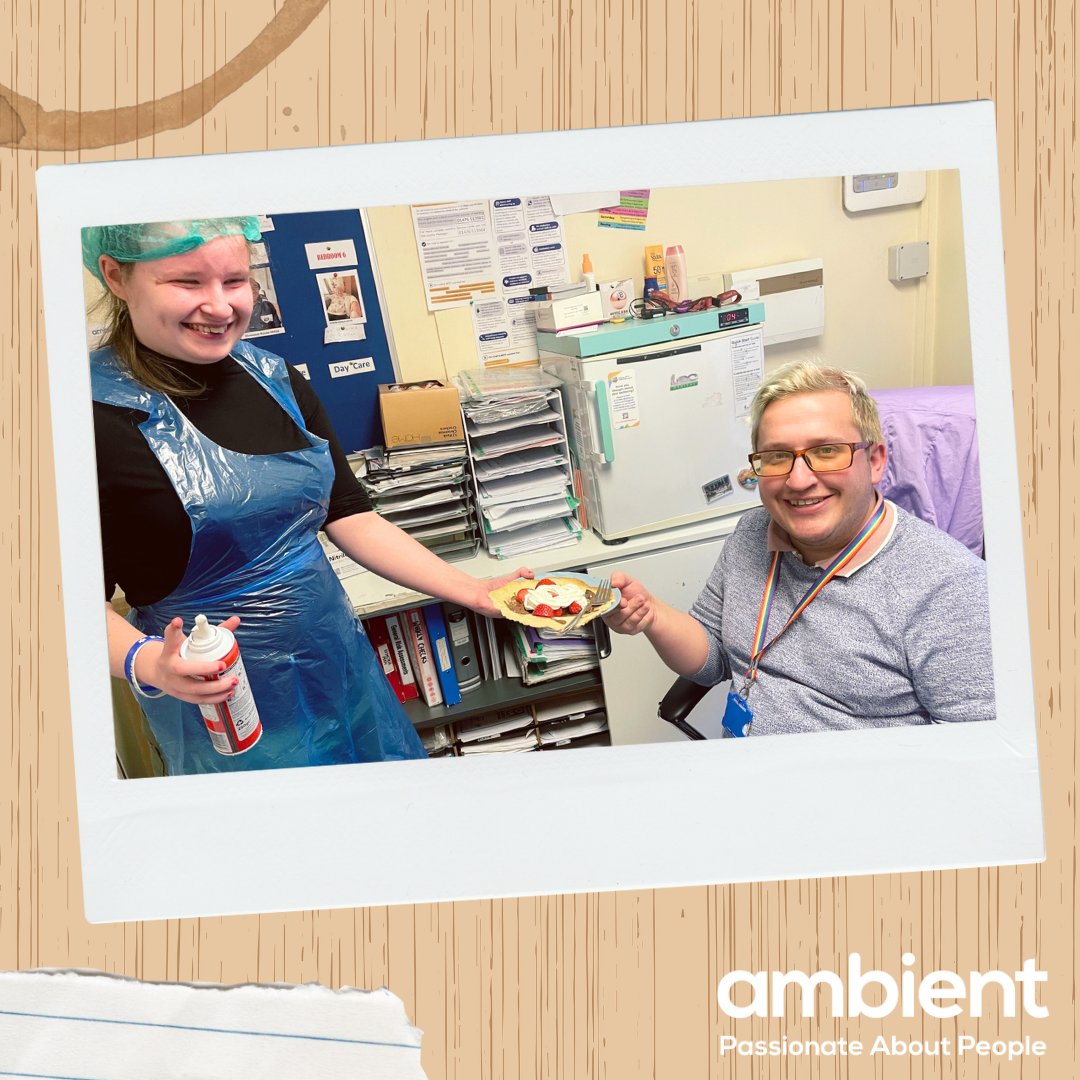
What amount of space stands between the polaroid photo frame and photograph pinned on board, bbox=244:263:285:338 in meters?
0.23

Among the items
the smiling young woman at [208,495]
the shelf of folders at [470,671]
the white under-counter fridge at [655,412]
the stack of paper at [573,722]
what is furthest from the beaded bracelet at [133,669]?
the white under-counter fridge at [655,412]

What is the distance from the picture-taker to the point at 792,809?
1069mm

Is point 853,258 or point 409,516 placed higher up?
point 853,258

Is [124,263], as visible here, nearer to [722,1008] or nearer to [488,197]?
[488,197]

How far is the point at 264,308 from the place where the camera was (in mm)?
1095

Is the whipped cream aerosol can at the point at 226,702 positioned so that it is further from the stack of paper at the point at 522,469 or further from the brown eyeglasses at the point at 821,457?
the brown eyeglasses at the point at 821,457

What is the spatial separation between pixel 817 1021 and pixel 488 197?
1231 mm

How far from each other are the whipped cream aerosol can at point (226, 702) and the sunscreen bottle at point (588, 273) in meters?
0.76

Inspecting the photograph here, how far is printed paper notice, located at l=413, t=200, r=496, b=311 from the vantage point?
1.03m

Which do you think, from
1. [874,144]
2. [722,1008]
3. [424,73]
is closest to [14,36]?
[424,73]

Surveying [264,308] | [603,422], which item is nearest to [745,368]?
[603,422]

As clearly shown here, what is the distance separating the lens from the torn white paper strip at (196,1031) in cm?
99

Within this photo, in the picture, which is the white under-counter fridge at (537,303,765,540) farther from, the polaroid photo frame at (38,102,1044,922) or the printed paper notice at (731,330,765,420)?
the polaroid photo frame at (38,102,1044,922)

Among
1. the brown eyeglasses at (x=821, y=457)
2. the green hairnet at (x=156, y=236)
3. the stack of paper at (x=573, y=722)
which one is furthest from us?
the stack of paper at (x=573, y=722)
